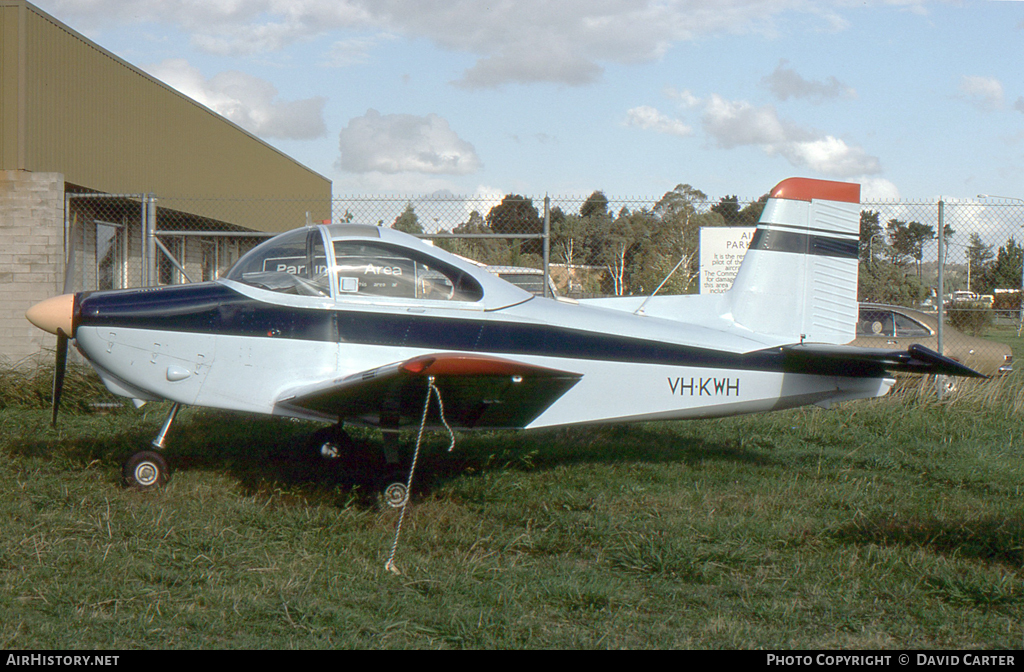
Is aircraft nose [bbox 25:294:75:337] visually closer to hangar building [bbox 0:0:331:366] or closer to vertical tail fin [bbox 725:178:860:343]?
hangar building [bbox 0:0:331:366]

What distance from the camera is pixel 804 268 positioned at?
587 centimetres

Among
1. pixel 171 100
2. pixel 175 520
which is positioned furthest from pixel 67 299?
pixel 171 100

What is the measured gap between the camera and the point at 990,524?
15.3 feet

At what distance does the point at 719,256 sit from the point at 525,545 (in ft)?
18.5

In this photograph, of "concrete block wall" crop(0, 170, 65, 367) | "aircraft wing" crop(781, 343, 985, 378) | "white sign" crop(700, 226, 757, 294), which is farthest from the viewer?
"concrete block wall" crop(0, 170, 65, 367)

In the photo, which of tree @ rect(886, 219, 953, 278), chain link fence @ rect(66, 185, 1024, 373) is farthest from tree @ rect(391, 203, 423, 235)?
tree @ rect(886, 219, 953, 278)

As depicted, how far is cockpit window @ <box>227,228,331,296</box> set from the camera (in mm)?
5074

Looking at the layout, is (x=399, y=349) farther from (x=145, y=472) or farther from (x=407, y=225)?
(x=407, y=225)

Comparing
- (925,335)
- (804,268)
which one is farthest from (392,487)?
(925,335)

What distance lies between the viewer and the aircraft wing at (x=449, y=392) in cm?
417

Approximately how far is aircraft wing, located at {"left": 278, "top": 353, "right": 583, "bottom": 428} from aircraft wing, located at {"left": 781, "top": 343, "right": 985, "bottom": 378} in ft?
5.59

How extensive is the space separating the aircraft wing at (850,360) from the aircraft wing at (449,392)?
1.70 meters

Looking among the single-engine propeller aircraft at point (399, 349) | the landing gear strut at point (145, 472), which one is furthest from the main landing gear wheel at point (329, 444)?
the landing gear strut at point (145, 472)
